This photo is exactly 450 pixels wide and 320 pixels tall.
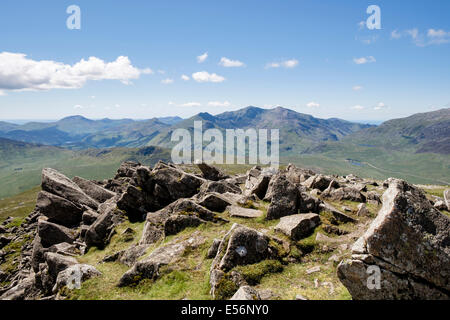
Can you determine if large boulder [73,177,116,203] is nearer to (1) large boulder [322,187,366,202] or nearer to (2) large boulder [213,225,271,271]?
(2) large boulder [213,225,271,271]

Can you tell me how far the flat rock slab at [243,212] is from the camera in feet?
87.5

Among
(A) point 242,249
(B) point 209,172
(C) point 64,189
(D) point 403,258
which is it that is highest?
(D) point 403,258

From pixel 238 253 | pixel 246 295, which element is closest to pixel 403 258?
pixel 246 295

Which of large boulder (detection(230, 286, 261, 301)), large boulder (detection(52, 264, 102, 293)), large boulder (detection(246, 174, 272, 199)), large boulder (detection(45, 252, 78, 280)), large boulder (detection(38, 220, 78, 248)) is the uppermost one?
large boulder (detection(246, 174, 272, 199))

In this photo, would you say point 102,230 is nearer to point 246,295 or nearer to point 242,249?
point 242,249

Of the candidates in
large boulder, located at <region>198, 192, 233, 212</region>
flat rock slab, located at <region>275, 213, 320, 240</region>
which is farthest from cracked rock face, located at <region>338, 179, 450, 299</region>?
large boulder, located at <region>198, 192, 233, 212</region>

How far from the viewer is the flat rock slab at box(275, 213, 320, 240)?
2153 centimetres

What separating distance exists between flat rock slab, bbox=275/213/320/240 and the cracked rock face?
7966 mm

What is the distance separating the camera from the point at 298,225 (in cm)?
2191

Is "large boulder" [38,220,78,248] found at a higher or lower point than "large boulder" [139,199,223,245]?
lower

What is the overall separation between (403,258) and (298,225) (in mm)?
9525

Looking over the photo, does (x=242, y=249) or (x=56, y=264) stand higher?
(x=242, y=249)

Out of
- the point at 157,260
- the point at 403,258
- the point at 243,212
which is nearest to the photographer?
the point at 403,258
